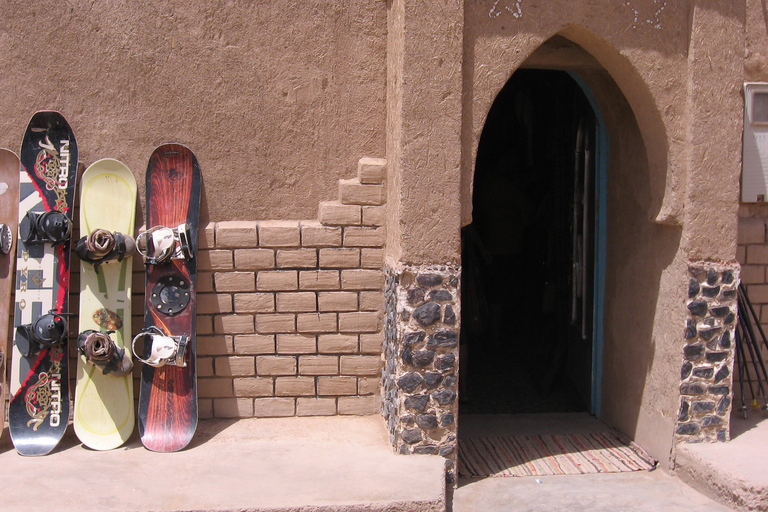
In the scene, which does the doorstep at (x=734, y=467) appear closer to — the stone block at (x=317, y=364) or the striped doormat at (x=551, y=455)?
the striped doormat at (x=551, y=455)

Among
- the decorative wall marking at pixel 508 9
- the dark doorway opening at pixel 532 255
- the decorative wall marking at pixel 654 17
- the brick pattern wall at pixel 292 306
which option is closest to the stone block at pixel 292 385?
the brick pattern wall at pixel 292 306

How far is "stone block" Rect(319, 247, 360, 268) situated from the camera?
4.16 metres

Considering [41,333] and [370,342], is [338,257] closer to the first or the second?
[370,342]

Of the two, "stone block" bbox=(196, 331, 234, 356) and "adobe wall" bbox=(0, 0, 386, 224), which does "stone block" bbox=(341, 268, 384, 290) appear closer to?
"adobe wall" bbox=(0, 0, 386, 224)

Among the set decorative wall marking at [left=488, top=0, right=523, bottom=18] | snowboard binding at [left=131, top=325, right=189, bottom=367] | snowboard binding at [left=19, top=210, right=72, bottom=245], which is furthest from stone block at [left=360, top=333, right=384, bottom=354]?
decorative wall marking at [left=488, top=0, right=523, bottom=18]

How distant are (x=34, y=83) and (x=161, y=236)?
1.17 meters

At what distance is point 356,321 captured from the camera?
13.8 ft

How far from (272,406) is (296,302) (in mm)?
660

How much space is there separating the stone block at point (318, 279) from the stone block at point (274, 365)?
454 mm

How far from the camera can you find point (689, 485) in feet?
12.5

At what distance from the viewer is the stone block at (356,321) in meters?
4.20

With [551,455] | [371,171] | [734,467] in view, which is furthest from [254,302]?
[734,467]

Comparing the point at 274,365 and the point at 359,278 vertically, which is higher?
the point at 359,278

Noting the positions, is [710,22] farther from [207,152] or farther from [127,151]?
[127,151]
